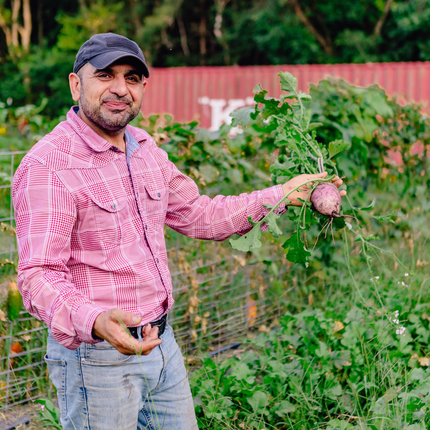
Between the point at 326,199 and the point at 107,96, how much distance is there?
3.08 ft

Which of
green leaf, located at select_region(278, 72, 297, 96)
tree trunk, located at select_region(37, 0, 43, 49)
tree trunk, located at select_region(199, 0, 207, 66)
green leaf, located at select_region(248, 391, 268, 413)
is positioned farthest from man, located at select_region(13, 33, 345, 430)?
tree trunk, located at select_region(37, 0, 43, 49)

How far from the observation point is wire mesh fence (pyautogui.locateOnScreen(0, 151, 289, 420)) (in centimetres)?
286

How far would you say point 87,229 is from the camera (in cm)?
182

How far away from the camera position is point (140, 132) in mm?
2148

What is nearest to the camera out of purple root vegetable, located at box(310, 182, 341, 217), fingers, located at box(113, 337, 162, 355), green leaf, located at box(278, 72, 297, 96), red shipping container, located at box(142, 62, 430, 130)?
fingers, located at box(113, 337, 162, 355)

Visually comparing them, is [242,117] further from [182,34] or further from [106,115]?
[182,34]

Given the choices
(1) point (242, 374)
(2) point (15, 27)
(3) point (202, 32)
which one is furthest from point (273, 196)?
(2) point (15, 27)

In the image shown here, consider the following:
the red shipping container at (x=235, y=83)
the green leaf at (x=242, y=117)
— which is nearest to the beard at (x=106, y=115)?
the green leaf at (x=242, y=117)

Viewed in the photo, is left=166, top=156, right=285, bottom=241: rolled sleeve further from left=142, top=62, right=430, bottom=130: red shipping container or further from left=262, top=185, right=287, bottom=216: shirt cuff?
left=142, top=62, right=430, bottom=130: red shipping container

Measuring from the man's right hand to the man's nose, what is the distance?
2.57 feet

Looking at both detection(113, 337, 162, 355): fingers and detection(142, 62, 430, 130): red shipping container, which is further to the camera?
detection(142, 62, 430, 130): red shipping container

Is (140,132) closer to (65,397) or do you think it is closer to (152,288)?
(152,288)

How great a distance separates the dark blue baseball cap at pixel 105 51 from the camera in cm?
186

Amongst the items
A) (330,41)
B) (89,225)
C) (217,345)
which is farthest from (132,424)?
(330,41)
